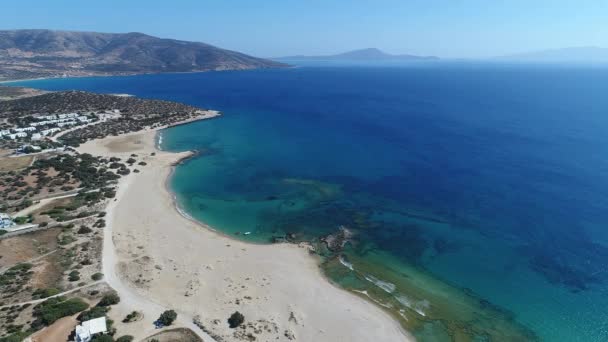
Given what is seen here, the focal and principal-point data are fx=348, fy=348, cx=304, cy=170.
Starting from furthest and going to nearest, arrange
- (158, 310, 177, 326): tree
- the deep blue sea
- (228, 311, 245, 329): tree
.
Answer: the deep blue sea
(228, 311, 245, 329): tree
(158, 310, 177, 326): tree

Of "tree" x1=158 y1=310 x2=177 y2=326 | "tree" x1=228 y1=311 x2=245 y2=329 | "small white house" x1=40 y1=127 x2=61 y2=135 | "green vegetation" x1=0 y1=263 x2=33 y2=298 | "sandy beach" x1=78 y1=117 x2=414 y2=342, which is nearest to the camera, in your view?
"tree" x1=158 y1=310 x2=177 y2=326

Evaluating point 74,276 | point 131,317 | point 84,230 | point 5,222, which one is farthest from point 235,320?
point 5,222

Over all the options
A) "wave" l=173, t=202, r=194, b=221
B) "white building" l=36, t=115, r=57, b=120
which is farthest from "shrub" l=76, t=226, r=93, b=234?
"white building" l=36, t=115, r=57, b=120

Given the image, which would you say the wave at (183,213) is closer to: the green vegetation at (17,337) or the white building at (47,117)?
the green vegetation at (17,337)

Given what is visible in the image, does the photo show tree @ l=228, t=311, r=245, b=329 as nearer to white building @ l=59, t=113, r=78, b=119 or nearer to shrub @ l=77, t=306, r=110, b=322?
shrub @ l=77, t=306, r=110, b=322

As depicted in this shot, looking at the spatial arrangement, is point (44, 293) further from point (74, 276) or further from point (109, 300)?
point (109, 300)

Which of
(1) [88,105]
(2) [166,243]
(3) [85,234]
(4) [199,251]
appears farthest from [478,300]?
(1) [88,105]
